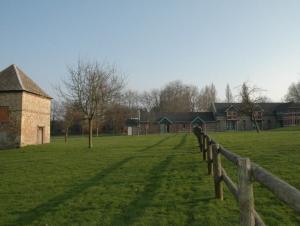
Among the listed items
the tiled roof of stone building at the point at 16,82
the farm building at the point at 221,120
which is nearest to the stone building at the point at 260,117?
the farm building at the point at 221,120

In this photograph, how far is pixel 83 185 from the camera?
30.2ft

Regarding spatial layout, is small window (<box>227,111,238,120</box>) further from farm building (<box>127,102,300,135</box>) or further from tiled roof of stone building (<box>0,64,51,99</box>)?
tiled roof of stone building (<box>0,64,51,99</box>)

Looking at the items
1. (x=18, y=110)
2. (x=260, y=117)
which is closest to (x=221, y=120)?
(x=260, y=117)

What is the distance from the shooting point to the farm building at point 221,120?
73750 mm

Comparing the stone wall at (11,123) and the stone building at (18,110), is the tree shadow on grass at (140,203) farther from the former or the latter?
the stone building at (18,110)

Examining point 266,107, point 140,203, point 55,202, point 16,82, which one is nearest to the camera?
point 140,203

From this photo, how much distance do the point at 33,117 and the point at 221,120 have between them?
51.4 metres

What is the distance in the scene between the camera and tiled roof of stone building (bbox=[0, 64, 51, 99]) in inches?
1160

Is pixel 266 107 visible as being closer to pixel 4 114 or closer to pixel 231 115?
pixel 231 115

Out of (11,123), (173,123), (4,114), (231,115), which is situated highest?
(231,115)

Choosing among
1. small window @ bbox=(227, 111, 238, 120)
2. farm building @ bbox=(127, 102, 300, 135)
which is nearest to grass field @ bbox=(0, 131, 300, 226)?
farm building @ bbox=(127, 102, 300, 135)

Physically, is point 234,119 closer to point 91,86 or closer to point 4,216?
point 91,86

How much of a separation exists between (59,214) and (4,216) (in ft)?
3.62

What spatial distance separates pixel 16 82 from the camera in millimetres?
30094
